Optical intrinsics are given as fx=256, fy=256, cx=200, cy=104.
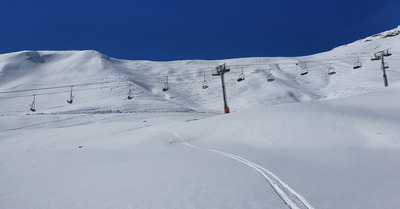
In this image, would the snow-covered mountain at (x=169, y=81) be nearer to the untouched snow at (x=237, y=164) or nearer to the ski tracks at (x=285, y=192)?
the untouched snow at (x=237, y=164)

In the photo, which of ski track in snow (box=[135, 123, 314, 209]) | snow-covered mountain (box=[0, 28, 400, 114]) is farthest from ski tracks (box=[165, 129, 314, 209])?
snow-covered mountain (box=[0, 28, 400, 114])

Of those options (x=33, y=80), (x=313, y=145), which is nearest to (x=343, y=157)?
(x=313, y=145)

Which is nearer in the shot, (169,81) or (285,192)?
(285,192)

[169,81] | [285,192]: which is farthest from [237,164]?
[169,81]

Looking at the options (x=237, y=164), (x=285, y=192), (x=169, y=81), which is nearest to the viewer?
(x=285, y=192)

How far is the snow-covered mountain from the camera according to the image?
67.8m

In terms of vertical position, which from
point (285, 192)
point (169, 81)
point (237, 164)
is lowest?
point (237, 164)

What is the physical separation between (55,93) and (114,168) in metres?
85.0

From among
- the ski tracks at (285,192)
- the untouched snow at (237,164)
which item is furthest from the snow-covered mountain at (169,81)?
the ski tracks at (285,192)

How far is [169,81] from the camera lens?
9706 cm

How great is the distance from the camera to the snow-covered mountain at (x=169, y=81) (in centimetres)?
6775

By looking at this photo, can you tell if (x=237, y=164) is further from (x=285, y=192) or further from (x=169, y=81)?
(x=169, y=81)

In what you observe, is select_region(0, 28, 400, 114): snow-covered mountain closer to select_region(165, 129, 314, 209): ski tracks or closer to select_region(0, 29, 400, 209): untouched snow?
select_region(0, 29, 400, 209): untouched snow

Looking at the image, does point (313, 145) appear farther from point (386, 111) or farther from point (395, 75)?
point (395, 75)
